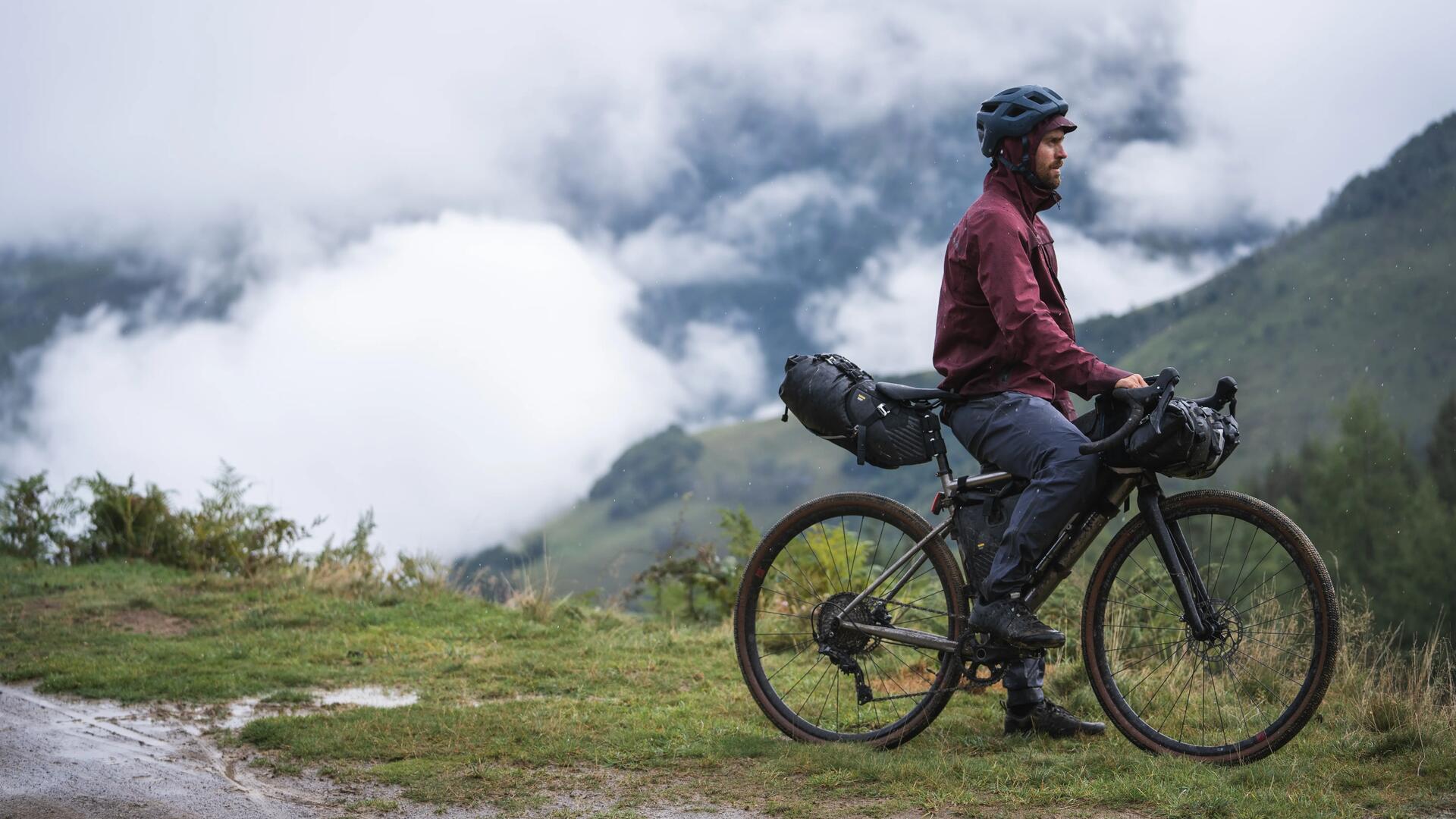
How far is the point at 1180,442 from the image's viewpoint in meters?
4.62

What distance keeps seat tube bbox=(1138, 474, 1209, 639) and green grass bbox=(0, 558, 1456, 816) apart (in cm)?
55

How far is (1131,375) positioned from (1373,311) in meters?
155

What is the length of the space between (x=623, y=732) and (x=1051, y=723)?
184 centimetres

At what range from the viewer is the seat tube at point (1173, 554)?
488 cm

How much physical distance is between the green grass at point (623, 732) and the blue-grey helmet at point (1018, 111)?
2.47 meters

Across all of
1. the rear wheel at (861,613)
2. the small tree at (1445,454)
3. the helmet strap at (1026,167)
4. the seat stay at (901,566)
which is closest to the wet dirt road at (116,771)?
the rear wheel at (861,613)

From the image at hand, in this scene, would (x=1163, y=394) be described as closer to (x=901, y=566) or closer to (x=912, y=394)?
(x=912, y=394)

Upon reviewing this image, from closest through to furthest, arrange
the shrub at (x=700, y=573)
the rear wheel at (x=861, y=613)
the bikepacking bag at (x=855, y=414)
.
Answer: the bikepacking bag at (x=855, y=414) < the rear wheel at (x=861, y=613) < the shrub at (x=700, y=573)

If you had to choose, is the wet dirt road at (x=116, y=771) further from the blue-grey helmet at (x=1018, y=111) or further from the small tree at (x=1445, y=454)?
the small tree at (x=1445, y=454)

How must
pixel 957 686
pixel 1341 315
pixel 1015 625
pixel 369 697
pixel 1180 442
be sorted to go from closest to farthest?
pixel 1180 442, pixel 1015 625, pixel 957 686, pixel 369 697, pixel 1341 315

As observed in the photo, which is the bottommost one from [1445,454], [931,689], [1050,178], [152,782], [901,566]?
[152,782]

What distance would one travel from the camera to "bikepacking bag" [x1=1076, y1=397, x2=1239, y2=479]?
462cm

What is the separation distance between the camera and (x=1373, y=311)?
143 metres

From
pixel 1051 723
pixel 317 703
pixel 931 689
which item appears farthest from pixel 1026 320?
A: pixel 317 703
